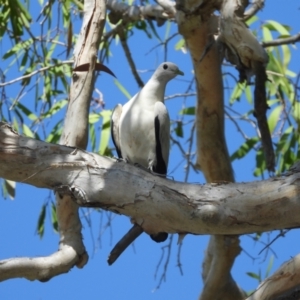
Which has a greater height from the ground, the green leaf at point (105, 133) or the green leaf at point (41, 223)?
the green leaf at point (105, 133)

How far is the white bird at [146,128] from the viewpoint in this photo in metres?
3.20

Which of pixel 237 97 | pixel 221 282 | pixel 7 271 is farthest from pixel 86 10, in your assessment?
pixel 237 97

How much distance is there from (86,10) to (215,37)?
72 centimetres

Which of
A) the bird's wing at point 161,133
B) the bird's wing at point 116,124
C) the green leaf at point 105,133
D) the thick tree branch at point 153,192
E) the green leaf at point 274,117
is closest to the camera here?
the thick tree branch at point 153,192

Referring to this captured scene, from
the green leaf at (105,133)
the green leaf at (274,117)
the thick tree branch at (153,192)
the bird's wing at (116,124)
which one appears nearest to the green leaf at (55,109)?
the green leaf at (105,133)

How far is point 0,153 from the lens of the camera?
7.16 feet

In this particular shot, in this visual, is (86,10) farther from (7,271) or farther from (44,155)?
(7,271)

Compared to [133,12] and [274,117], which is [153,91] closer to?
[133,12]

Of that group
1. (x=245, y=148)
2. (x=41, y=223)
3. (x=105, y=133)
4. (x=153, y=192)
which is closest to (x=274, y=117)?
(x=245, y=148)

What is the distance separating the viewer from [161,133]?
3.20 metres

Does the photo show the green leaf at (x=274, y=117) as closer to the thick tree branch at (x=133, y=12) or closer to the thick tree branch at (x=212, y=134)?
the thick tree branch at (x=212, y=134)

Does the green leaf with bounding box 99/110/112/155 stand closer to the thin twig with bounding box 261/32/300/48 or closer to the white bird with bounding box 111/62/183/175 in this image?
the white bird with bounding box 111/62/183/175

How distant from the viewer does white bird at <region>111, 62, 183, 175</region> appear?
3.20 metres

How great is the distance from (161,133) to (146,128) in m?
0.07
